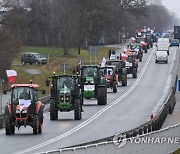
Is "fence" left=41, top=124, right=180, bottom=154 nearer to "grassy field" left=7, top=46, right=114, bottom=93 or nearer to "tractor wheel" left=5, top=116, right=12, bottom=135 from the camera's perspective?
"tractor wheel" left=5, top=116, right=12, bottom=135

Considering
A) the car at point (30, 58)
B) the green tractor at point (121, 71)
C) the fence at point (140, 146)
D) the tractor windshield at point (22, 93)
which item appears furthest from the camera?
the car at point (30, 58)

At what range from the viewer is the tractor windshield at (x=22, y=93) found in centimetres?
3162

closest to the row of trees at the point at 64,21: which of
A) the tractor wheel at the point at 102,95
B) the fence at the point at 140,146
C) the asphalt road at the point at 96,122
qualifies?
the asphalt road at the point at 96,122

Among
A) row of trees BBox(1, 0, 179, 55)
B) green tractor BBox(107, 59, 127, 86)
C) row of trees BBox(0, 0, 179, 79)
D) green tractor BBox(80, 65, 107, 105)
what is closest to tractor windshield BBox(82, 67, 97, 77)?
green tractor BBox(80, 65, 107, 105)

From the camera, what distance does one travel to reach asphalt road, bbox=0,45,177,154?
29.5 metres

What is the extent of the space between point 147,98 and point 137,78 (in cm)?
1966

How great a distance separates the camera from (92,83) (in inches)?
1902

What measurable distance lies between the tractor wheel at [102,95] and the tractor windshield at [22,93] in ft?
54.6

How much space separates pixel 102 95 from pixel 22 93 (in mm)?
17277

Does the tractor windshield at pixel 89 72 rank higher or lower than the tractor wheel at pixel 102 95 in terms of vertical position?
higher

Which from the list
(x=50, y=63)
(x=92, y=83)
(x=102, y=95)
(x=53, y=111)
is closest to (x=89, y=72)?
(x=92, y=83)

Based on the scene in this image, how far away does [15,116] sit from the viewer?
31.5 meters

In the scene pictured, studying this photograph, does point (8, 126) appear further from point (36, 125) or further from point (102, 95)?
point (102, 95)

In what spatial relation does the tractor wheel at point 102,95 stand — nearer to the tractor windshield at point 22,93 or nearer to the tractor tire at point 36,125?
the tractor tire at point 36,125
